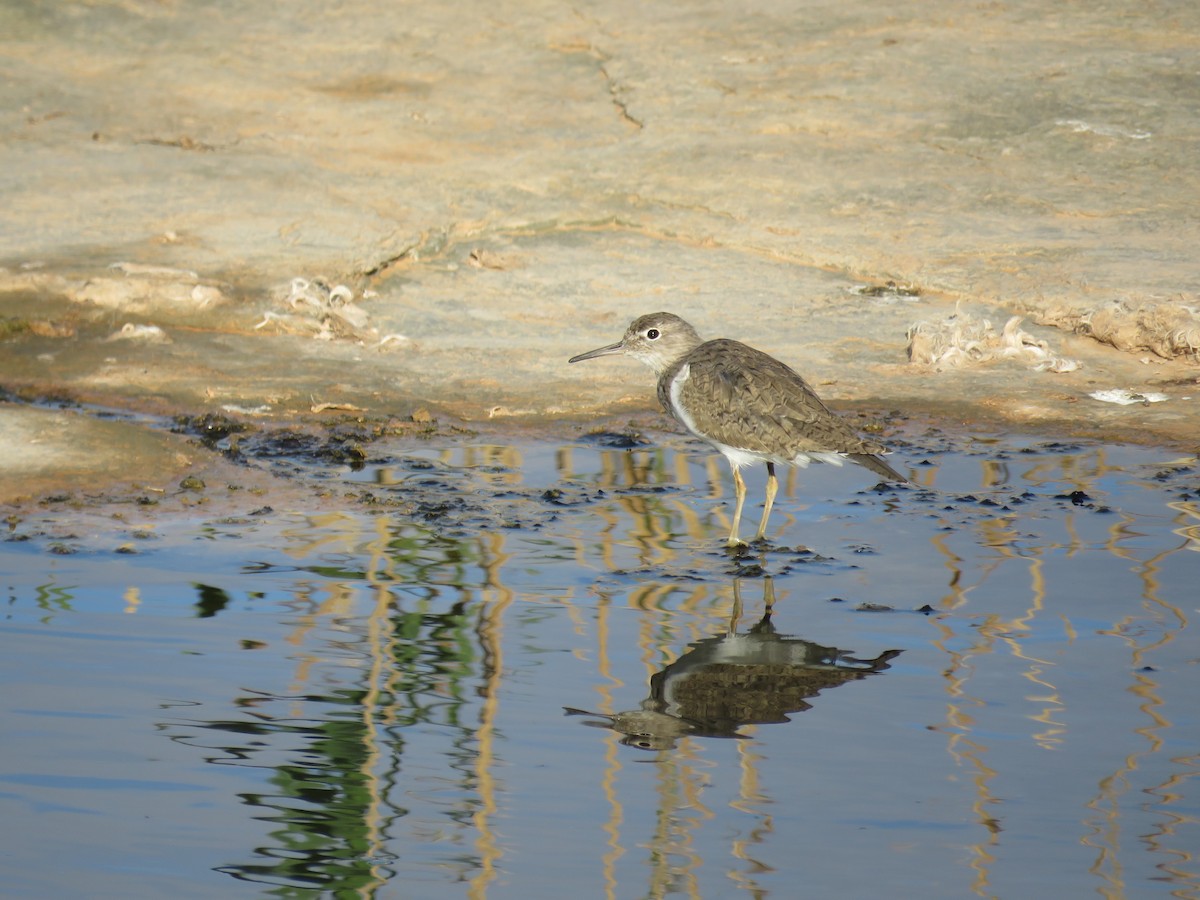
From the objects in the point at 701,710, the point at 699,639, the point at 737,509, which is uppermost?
the point at 737,509

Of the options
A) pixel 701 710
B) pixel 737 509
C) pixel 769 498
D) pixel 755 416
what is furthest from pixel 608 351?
pixel 701 710

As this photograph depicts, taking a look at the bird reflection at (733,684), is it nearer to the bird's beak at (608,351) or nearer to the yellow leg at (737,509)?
the yellow leg at (737,509)

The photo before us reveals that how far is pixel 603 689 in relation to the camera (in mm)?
4258

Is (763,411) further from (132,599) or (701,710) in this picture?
(132,599)

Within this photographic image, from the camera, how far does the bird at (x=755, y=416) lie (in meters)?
5.89

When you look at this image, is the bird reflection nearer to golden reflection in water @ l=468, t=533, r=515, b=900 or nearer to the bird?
golden reflection in water @ l=468, t=533, r=515, b=900

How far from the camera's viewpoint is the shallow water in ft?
11.1

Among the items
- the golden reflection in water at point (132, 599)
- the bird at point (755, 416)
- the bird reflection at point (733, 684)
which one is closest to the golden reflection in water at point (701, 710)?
the bird reflection at point (733, 684)

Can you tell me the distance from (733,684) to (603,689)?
375 millimetres

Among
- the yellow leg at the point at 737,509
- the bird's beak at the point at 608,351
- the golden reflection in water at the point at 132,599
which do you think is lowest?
the golden reflection in water at the point at 132,599

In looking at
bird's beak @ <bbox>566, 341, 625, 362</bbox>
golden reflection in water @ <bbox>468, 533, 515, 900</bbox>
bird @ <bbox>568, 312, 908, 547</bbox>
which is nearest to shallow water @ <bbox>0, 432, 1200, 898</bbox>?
golden reflection in water @ <bbox>468, 533, 515, 900</bbox>

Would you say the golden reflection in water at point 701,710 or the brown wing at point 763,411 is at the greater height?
the brown wing at point 763,411

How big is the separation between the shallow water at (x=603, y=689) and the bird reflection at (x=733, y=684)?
0.01m

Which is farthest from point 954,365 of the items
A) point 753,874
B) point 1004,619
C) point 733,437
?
point 753,874
